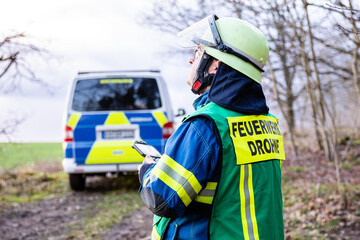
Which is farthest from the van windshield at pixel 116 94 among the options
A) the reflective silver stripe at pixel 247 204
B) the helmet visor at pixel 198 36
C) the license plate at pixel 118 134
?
the reflective silver stripe at pixel 247 204

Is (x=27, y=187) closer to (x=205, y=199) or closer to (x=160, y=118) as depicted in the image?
(x=160, y=118)

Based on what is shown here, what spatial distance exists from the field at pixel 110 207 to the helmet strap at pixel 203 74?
10.6 feet

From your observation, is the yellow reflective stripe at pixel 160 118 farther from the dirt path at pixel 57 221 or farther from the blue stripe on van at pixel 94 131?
the dirt path at pixel 57 221

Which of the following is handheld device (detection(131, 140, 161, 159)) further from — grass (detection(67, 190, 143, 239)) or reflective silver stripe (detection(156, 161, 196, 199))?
grass (detection(67, 190, 143, 239))

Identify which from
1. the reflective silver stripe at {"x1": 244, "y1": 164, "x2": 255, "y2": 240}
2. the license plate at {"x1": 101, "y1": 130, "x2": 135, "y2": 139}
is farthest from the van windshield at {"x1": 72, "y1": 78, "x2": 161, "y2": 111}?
the reflective silver stripe at {"x1": 244, "y1": 164, "x2": 255, "y2": 240}

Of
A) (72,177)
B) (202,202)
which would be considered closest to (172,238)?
(202,202)

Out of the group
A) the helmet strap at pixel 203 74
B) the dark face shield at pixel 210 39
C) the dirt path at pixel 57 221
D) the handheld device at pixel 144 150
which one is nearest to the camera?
the dark face shield at pixel 210 39

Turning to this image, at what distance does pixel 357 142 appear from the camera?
12.0 metres

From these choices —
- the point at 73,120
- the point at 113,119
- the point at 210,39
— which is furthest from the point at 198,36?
the point at 73,120

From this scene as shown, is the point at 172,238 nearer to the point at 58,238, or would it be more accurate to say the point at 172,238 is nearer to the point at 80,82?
the point at 58,238

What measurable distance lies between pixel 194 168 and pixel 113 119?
Result: 17.3 feet

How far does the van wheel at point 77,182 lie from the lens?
729 centimetres

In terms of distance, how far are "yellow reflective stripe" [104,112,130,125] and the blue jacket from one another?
5.03 meters

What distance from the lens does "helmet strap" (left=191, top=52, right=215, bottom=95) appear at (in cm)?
184
